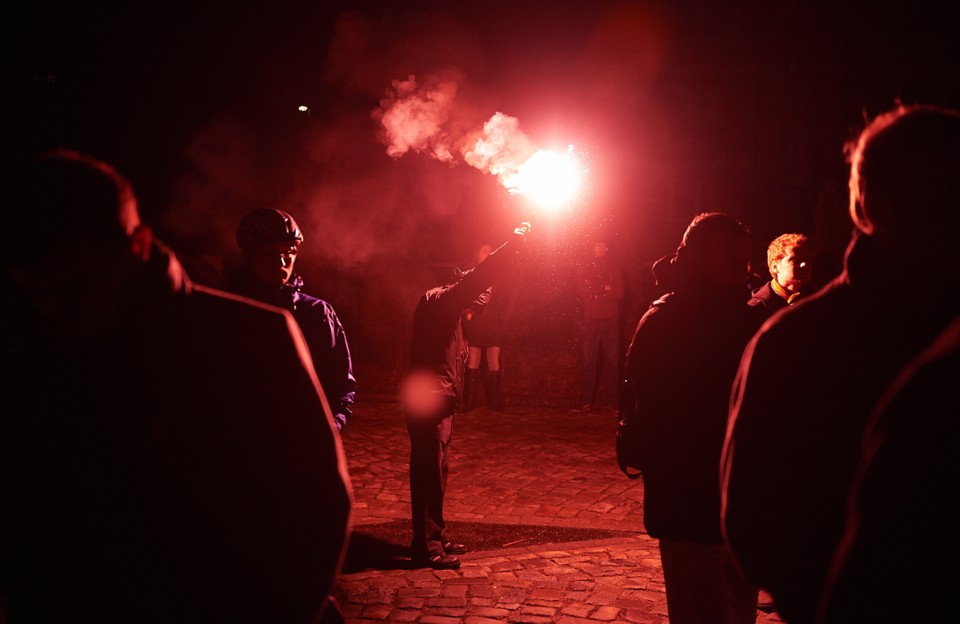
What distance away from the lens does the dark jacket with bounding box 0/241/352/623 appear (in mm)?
1748

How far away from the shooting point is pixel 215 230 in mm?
13930

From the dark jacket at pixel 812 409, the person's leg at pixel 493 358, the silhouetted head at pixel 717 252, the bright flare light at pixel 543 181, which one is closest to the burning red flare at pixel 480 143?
the bright flare light at pixel 543 181

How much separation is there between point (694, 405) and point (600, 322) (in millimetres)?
8954

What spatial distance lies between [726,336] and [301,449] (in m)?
2.16

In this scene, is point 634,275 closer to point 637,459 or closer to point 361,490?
point 361,490

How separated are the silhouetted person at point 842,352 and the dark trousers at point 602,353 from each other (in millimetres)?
10289

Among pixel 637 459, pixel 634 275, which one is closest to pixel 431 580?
pixel 637 459

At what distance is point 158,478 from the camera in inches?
69.0

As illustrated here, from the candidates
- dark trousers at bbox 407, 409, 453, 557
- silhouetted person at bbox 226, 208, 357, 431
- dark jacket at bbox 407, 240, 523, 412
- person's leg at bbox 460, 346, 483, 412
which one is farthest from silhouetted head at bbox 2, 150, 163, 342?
person's leg at bbox 460, 346, 483, 412

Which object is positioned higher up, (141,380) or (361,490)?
(141,380)

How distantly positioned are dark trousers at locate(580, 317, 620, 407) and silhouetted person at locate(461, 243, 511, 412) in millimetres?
1240

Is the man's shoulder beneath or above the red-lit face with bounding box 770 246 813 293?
beneath

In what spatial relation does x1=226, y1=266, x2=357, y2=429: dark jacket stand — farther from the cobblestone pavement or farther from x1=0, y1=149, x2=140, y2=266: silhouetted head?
x1=0, y1=149, x2=140, y2=266: silhouetted head

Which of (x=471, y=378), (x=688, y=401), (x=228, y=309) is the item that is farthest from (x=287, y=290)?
(x=471, y=378)
